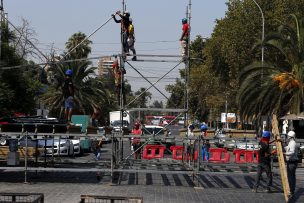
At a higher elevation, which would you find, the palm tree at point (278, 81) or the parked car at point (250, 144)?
the palm tree at point (278, 81)

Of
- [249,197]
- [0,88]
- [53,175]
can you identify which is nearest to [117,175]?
[53,175]

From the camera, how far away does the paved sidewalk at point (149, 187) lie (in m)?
15.8

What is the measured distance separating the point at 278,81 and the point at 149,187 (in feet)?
57.4

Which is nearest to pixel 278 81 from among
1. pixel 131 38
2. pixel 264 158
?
pixel 131 38

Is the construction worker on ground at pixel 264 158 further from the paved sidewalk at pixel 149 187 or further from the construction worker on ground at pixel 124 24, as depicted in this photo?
the construction worker on ground at pixel 124 24

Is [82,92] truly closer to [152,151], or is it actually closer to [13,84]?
[13,84]

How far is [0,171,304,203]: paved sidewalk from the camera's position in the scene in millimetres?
15766

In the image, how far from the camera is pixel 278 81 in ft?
110

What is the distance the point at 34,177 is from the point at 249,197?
7430mm

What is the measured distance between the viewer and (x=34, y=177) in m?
20.1

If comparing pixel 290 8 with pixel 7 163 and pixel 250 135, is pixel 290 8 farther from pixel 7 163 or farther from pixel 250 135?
pixel 7 163

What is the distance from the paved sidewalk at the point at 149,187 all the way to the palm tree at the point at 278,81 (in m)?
12.0

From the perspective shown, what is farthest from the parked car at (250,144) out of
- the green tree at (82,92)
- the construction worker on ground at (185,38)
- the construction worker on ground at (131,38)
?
the green tree at (82,92)

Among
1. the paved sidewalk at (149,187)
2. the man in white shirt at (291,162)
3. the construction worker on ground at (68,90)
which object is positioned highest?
the construction worker on ground at (68,90)
